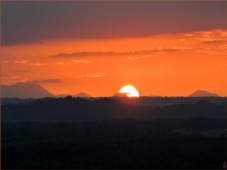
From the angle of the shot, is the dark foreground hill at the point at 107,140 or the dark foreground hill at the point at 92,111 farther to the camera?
the dark foreground hill at the point at 92,111

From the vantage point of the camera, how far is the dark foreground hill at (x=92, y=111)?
8144 cm

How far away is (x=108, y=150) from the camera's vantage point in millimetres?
39438

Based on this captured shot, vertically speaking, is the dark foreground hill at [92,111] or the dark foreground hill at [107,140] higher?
the dark foreground hill at [92,111]

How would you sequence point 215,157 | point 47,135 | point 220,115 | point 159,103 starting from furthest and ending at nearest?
point 159,103 < point 220,115 < point 47,135 < point 215,157

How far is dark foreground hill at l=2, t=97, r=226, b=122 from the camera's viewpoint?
81438mm

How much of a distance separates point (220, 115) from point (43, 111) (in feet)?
77.1

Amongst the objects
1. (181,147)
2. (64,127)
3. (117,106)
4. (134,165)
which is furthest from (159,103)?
(134,165)

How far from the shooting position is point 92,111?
8481cm

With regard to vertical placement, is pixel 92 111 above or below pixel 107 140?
above

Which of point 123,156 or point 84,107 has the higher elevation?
point 84,107

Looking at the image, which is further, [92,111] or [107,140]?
[92,111]

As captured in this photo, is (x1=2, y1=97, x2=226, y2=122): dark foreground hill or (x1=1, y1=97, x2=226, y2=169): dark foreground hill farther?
(x1=2, y1=97, x2=226, y2=122): dark foreground hill

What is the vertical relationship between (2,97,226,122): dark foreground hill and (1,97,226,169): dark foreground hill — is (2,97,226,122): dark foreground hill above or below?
above

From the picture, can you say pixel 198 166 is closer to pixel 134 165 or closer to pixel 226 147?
pixel 134 165
